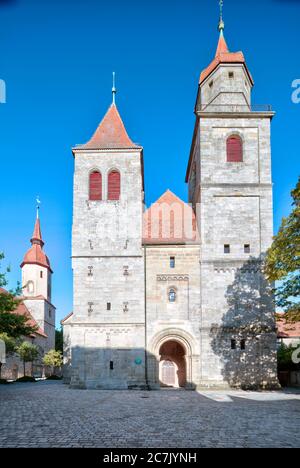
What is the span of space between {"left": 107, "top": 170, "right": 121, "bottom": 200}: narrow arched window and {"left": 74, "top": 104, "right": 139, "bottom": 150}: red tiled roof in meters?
2.08

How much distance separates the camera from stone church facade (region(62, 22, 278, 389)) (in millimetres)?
32312

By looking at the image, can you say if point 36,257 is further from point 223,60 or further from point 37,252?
point 223,60

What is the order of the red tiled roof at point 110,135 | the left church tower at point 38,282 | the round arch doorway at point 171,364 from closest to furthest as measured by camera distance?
the red tiled roof at point 110,135 < the round arch doorway at point 171,364 < the left church tower at point 38,282

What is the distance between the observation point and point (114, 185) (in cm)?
3569

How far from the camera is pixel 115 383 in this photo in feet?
106

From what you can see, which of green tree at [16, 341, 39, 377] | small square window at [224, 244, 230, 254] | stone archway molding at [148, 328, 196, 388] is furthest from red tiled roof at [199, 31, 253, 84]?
green tree at [16, 341, 39, 377]

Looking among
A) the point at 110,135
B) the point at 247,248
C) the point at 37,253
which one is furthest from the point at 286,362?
the point at 37,253

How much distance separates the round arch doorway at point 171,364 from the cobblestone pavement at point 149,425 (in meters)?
15.9

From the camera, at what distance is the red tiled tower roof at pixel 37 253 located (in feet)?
230

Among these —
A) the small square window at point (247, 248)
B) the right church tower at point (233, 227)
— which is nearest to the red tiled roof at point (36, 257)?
the right church tower at point (233, 227)

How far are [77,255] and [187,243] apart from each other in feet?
25.5

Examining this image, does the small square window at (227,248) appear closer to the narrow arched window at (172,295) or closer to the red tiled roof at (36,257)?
the narrow arched window at (172,295)

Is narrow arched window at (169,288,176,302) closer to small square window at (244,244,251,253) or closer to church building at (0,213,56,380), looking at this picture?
small square window at (244,244,251,253)
